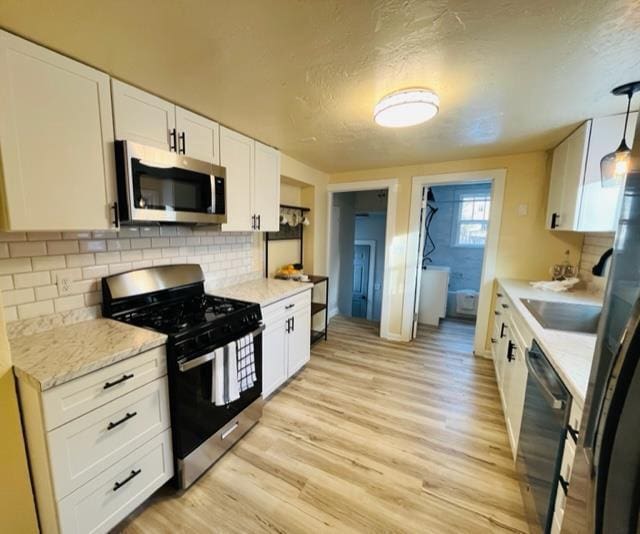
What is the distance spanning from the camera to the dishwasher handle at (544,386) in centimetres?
108

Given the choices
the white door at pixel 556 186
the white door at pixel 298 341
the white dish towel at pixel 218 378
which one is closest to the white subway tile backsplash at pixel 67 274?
the white dish towel at pixel 218 378

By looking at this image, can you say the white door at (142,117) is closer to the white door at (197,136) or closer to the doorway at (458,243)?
the white door at (197,136)

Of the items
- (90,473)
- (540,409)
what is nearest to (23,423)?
(90,473)

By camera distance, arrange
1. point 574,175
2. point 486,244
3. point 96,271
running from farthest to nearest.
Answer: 1. point 486,244
2. point 574,175
3. point 96,271

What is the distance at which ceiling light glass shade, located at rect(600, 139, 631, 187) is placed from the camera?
173 cm

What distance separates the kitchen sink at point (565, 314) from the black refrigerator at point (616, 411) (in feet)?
3.84

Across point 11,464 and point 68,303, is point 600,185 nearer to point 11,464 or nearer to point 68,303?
point 68,303

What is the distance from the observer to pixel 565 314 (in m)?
1.96

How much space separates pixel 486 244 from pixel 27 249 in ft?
12.4

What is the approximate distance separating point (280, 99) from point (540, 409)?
7.17ft

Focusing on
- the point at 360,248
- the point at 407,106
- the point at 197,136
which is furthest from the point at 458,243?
the point at 197,136

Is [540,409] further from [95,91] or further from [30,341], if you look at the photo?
[95,91]

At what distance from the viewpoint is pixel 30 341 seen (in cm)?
134

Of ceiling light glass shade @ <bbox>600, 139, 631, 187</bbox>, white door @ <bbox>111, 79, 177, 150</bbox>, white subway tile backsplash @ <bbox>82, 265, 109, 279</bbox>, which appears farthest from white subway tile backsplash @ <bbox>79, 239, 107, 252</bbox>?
ceiling light glass shade @ <bbox>600, 139, 631, 187</bbox>
